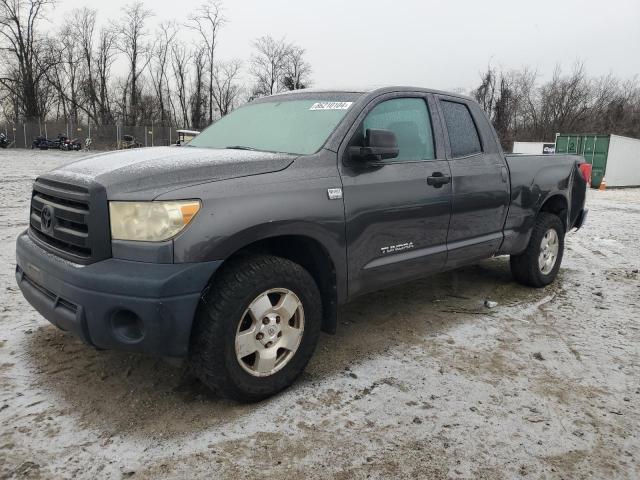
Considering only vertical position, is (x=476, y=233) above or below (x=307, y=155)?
below

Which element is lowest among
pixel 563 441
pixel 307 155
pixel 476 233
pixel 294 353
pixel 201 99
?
pixel 563 441

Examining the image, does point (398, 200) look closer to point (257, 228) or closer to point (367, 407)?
point (257, 228)

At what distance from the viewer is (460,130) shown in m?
4.17

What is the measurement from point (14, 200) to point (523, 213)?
29.5 ft

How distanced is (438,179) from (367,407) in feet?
5.73

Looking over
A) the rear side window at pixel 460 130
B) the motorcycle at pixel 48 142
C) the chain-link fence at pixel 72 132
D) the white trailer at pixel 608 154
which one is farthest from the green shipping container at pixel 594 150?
the motorcycle at pixel 48 142

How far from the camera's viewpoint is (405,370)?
3.26 m

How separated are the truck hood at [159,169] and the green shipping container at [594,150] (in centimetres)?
2277

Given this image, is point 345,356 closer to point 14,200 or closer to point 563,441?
point 563,441

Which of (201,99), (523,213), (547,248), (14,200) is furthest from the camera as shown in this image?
(201,99)

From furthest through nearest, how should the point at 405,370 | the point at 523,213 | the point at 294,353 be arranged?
1. the point at 523,213
2. the point at 405,370
3. the point at 294,353

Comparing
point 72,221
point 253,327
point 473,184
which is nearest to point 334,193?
point 253,327

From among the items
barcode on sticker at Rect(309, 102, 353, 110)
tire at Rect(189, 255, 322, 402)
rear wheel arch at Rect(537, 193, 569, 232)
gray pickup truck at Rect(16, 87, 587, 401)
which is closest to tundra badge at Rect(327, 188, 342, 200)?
gray pickup truck at Rect(16, 87, 587, 401)

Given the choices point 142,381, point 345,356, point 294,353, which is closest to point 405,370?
point 345,356
